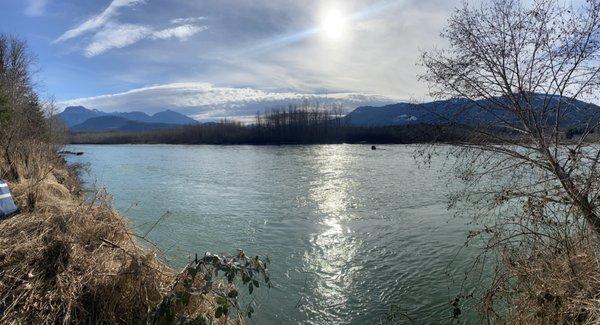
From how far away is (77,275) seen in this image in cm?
463

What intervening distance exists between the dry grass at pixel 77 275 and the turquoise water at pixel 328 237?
3607 millimetres

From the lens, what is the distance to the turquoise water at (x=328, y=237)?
8.77 meters

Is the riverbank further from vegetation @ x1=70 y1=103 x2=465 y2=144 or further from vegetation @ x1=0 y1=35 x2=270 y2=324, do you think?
vegetation @ x1=70 y1=103 x2=465 y2=144

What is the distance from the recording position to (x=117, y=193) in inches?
943

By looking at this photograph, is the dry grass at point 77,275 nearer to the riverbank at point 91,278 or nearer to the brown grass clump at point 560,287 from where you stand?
the riverbank at point 91,278

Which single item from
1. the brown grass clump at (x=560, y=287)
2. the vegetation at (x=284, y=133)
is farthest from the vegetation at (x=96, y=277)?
the vegetation at (x=284, y=133)

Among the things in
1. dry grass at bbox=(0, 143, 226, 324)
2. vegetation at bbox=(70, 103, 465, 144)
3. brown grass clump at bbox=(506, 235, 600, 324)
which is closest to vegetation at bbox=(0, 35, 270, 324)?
dry grass at bbox=(0, 143, 226, 324)

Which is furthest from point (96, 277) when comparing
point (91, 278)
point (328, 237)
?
point (328, 237)

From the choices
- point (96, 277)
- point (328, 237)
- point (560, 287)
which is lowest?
point (328, 237)

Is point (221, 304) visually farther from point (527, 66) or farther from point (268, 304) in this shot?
point (527, 66)

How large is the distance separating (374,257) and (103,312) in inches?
330

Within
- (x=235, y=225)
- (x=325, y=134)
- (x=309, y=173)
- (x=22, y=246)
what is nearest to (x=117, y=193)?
(x=235, y=225)

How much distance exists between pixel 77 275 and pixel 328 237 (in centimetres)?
988

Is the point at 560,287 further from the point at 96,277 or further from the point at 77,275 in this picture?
the point at 77,275
